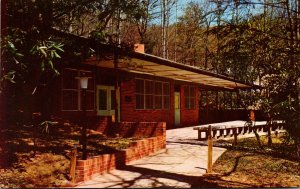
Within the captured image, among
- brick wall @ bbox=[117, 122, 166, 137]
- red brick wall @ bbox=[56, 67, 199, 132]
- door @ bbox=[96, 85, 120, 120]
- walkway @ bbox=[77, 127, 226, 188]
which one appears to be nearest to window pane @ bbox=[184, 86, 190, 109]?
red brick wall @ bbox=[56, 67, 199, 132]

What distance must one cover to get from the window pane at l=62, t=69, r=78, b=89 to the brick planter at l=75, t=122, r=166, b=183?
3526mm

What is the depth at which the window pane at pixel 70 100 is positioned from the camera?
52.5 feet

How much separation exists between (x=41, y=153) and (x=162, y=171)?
10.3 ft

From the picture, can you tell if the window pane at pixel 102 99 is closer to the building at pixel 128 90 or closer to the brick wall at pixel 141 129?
the building at pixel 128 90

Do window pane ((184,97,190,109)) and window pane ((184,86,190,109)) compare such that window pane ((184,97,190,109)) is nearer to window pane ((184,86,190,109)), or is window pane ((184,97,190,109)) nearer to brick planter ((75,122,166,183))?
window pane ((184,86,190,109))

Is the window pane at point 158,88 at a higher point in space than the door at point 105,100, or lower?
higher

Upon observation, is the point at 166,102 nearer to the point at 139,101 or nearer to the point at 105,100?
the point at 139,101

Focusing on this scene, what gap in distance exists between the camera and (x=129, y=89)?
20391mm

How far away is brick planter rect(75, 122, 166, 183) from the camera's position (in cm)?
838

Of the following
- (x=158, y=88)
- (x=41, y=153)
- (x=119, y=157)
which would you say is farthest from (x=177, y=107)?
(x=41, y=153)

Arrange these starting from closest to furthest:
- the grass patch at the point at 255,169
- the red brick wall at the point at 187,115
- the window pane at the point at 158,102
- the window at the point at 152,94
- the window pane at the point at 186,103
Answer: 1. the grass patch at the point at 255,169
2. the window at the point at 152,94
3. the window pane at the point at 158,102
4. the red brick wall at the point at 187,115
5. the window pane at the point at 186,103

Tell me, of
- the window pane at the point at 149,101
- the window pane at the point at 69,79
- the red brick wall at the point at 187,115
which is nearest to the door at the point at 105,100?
the window pane at the point at 69,79

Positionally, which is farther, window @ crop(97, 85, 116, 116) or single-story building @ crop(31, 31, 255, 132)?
window @ crop(97, 85, 116, 116)

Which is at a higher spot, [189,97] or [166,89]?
[166,89]
